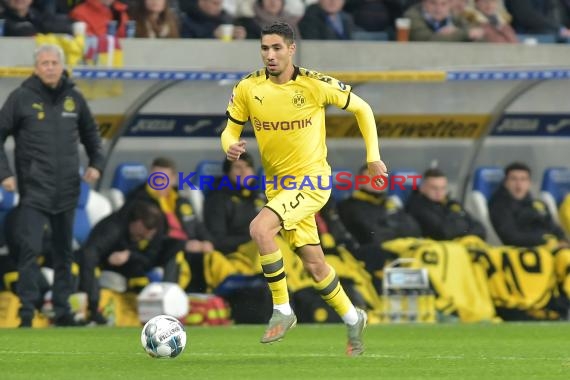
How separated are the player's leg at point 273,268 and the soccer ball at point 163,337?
A: 0.47 m

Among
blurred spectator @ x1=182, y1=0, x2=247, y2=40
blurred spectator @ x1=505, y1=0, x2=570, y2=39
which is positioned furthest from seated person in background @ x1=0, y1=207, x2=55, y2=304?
blurred spectator @ x1=505, y1=0, x2=570, y2=39

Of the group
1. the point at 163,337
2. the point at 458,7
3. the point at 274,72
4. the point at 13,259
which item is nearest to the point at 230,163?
the point at 13,259

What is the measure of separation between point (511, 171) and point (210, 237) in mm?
3363

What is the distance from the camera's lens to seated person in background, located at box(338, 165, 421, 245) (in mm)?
15227

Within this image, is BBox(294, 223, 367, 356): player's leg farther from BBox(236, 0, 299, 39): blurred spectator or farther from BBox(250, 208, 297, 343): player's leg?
BBox(236, 0, 299, 39): blurred spectator

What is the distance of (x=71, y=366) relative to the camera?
8875 millimetres

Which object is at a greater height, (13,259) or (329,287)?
(13,259)

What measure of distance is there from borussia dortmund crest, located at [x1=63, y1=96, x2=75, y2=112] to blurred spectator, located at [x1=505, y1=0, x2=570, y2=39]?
702 centimetres

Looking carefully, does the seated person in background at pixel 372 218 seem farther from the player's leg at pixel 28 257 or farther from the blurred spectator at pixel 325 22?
the player's leg at pixel 28 257

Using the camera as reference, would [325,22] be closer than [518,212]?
No

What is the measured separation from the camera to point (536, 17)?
18266mm

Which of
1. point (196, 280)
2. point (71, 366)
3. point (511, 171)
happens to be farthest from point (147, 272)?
point (71, 366)

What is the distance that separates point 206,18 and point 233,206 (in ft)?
6.97

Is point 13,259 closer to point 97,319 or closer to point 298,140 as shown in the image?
point 97,319
